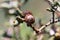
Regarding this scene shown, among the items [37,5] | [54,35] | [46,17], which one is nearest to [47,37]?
[54,35]

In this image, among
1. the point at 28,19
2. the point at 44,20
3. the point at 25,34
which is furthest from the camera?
the point at 44,20

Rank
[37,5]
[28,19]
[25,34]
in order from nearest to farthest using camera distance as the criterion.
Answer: [28,19] < [25,34] < [37,5]

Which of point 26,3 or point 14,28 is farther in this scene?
point 26,3

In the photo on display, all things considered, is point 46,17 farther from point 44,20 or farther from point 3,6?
point 3,6

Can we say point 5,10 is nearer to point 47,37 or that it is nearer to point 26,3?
point 26,3

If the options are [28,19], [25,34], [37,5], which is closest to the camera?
[28,19]

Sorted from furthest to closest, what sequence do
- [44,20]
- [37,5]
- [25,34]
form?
[37,5] < [44,20] < [25,34]

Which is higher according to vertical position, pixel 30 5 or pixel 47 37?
pixel 30 5

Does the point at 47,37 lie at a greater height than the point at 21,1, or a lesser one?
lesser

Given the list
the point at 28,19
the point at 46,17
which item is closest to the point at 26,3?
the point at 46,17
